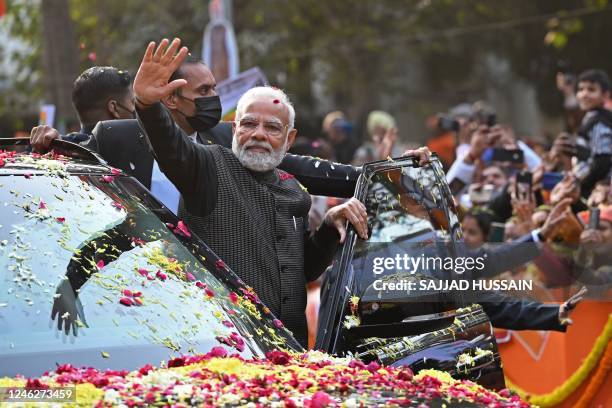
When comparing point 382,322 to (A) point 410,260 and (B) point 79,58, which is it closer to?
(A) point 410,260

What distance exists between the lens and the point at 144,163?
19.9 ft

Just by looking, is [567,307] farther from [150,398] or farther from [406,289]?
[150,398]

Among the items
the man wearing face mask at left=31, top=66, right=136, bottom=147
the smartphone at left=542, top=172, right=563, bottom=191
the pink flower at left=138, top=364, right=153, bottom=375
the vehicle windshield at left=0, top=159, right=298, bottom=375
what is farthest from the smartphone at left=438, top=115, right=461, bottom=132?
the pink flower at left=138, top=364, right=153, bottom=375

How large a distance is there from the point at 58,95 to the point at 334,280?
12.8 meters

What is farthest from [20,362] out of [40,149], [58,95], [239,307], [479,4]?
[479,4]

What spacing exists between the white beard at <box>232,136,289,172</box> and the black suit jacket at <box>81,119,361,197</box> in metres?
0.50

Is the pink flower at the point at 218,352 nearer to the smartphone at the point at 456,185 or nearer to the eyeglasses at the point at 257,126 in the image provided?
the eyeglasses at the point at 257,126

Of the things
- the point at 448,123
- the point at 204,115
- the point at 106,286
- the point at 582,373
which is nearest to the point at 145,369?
the point at 106,286

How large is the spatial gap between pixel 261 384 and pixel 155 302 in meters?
0.71

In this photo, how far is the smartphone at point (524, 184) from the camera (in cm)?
922

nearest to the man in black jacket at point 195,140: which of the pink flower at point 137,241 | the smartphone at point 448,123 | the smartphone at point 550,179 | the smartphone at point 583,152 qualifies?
the pink flower at point 137,241

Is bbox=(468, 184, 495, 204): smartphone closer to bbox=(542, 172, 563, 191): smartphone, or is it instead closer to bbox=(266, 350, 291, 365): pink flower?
bbox=(542, 172, 563, 191): smartphone

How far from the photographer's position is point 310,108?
31.9 metres

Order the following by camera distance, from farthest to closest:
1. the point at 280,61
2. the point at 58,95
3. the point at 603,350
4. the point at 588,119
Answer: the point at 280,61 < the point at 58,95 < the point at 588,119 < the point at 603,350
